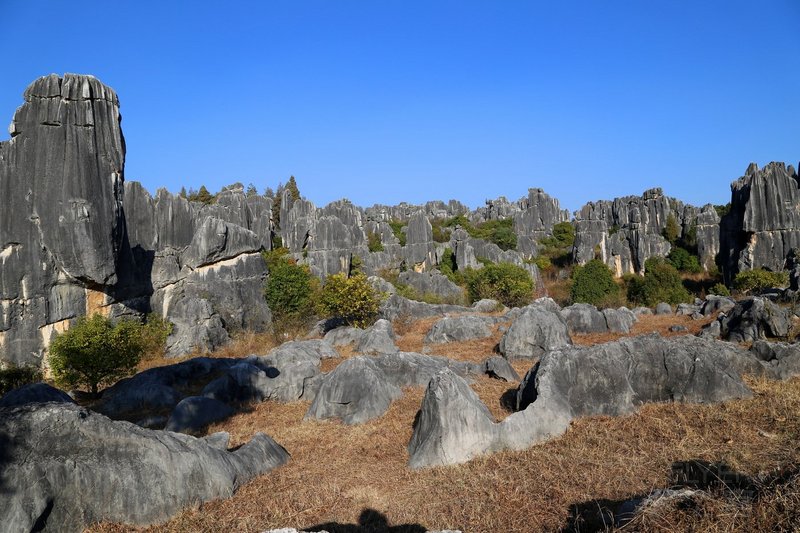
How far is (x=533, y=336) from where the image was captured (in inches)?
637

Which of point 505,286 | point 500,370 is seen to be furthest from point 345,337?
point 505,286

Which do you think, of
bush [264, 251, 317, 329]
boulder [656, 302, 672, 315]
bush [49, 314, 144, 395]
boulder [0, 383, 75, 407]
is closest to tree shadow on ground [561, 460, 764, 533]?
boulder [0, 383, 75, 407]

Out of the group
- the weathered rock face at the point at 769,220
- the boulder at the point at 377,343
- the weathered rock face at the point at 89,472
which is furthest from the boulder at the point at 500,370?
the weathered rock face at the point at 769,220

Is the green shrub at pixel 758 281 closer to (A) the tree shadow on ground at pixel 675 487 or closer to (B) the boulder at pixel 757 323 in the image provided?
(B) the boulder at pixel 757 323

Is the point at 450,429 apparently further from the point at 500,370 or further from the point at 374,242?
the point at 374,242

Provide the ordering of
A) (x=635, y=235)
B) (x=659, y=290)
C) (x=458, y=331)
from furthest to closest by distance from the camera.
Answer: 1. (x=635, y=235)
2. (x=659, y=290)
3. (x=458, y=331)

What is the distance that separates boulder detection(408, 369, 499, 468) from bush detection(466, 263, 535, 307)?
24.7m

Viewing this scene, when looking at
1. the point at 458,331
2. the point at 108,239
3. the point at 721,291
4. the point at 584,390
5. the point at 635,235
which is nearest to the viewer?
the point at 584,390

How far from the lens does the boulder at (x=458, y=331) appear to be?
65.5 ft

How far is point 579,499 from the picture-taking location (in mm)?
5457

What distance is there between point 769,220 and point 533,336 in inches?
1542

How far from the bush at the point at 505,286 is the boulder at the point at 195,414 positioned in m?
23.5

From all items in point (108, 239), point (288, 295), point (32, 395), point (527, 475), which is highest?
point (108, 239)

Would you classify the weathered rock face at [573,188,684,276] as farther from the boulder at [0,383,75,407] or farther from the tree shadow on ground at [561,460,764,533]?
the boulder at [0,383,75,407]
